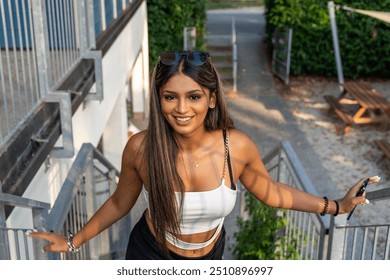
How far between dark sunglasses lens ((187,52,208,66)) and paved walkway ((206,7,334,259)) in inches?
124

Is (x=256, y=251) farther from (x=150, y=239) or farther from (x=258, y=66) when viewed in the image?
(x=258, y=66)

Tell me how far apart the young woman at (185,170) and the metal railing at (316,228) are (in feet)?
2.36

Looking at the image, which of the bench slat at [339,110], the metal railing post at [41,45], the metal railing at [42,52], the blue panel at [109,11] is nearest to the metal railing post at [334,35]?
the bench slat at [339,110]

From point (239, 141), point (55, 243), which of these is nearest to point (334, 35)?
point (239, 141)

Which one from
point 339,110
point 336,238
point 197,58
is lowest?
point 339,110

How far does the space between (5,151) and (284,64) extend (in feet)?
34.3

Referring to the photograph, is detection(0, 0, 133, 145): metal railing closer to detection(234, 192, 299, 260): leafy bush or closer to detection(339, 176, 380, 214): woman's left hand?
detection(339, 176, 380, 214): woman's left hand

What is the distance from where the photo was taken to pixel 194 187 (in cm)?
212

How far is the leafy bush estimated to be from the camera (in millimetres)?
4176

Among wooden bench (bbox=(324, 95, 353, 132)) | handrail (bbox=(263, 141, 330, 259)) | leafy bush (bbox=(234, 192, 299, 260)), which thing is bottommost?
wooden bench (bbox=(324, 95, 353, 132))

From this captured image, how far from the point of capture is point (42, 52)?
129 inches

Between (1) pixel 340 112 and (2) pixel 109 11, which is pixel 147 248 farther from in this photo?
(1) pixel 340 112

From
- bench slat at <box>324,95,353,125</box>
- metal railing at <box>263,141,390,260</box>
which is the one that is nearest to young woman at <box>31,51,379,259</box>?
metal railing at <box>263,141,390,260</box>

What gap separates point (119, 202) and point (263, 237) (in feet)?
7.46
